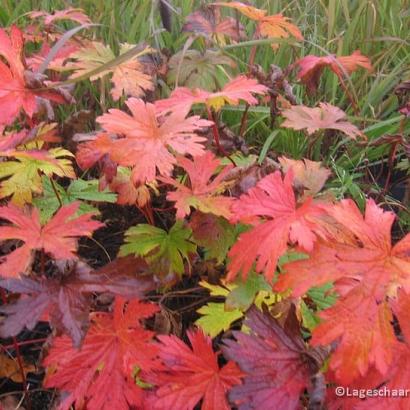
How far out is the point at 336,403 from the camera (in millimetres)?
723

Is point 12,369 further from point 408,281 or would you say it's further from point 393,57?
point 393,57

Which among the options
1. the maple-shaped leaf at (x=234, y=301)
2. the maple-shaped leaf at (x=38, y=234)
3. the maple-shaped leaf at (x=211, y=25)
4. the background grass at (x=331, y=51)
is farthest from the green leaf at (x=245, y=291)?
the maple-shaped leaf at (x=211, y=25)

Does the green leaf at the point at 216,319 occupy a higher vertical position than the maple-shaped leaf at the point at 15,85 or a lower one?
lower

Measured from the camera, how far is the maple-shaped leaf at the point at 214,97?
0.98 metres

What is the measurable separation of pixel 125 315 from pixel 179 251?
8.0 inches

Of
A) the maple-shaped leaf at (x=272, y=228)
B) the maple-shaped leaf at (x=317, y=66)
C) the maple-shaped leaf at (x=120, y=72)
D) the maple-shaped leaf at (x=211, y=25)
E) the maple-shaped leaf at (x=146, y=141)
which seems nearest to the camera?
the maple-shaped leaf at (x=272, y=228)

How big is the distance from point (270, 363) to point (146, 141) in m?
0.40

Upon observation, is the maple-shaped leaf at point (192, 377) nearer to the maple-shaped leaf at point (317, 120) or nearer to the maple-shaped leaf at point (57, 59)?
the maple-shaped leaf at point (317, 120)

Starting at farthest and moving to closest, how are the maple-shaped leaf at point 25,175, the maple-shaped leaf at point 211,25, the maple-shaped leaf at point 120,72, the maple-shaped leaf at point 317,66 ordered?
the maple-shaped leaf at point 211,25 → the maple-shaped leaf at point 317,66 → the maple-shaped leaf at point 120,72 → the maple-shaped leaf at point 25,175

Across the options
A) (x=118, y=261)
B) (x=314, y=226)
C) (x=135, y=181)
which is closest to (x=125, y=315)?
(x=118, y=261)

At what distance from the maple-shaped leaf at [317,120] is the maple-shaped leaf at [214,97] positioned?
16 cm

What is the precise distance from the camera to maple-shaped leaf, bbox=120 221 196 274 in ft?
3.14

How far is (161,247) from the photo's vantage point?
0.97 metres

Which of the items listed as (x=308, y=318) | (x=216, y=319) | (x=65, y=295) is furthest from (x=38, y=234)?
(x=308, y=318)
